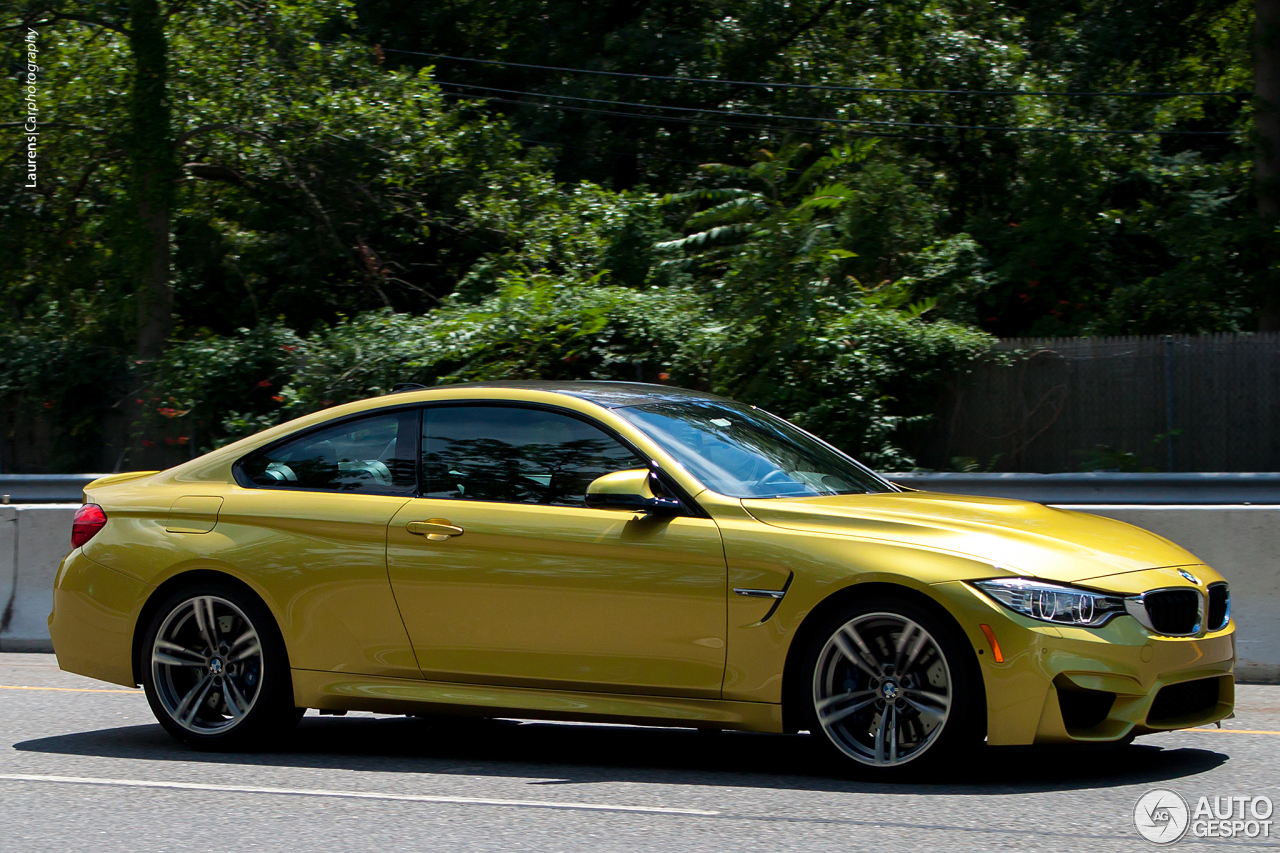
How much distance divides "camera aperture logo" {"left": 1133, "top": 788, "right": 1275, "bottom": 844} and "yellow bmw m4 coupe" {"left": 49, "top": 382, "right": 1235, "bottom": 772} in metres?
0.28

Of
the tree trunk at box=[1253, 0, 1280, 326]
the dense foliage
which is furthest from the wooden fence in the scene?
the tree trunk at box=[1253, 0, 1280, 326]

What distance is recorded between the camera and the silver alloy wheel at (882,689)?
5.13m

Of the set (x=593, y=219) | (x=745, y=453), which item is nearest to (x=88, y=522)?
(x=745, y=453)

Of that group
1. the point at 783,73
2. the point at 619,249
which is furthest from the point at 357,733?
the point at 783,73

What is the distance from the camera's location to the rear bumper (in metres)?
6.42

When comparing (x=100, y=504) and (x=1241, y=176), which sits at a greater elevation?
(x=1241, y=176)

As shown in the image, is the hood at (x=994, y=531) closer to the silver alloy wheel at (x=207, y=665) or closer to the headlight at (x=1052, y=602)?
the headlight at (x=1052, y=602)

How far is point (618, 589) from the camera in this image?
551 cm

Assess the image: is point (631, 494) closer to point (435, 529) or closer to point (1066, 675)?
point (435, 529)

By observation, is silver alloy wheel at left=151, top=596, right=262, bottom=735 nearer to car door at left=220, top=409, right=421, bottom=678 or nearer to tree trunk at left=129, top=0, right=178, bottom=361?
car door at left=220, top=409, right=421, bottom=678

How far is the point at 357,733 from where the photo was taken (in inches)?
271

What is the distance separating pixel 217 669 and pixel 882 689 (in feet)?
10.00

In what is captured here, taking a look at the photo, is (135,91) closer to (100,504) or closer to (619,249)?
(619,249)

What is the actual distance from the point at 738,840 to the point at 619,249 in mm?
16764
